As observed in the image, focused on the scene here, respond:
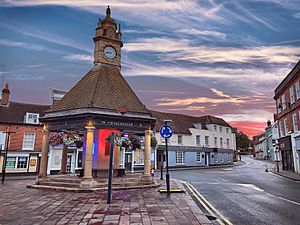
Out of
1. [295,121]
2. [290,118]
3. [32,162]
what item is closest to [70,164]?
[32,162]

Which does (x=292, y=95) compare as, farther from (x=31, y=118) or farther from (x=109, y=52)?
(x=31, y=118)

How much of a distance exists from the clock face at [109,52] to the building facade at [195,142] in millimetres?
22095

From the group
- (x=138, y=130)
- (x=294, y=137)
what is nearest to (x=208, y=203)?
(x=138, y=130)

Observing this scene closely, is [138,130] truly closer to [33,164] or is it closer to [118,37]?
[118,37]

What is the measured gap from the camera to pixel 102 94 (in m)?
15.3

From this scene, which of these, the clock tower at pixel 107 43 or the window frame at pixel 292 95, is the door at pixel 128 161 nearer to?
the clock tower at pixel 107 43

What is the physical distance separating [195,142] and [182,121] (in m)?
4.90

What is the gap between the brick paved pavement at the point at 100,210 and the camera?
274 inches

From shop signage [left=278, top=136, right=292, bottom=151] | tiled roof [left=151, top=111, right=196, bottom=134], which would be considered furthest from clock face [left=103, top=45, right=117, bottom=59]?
shop signage [left=278, top=136, right=292, bottom=151]

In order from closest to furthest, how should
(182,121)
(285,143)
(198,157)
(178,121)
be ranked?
(285,143)
(198,157)
(178,121)
(182,121)

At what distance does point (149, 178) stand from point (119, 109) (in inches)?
187

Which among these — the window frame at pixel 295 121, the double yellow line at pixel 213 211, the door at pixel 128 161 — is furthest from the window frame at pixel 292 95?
the door at pixel 128 161

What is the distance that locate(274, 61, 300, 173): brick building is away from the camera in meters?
26.1

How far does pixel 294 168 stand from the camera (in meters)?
27.8
